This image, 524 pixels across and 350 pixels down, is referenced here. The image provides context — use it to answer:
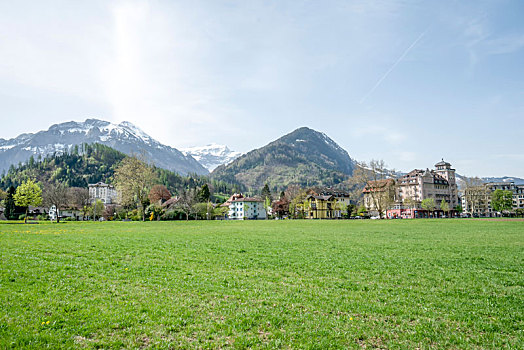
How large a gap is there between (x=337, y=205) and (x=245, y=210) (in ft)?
151

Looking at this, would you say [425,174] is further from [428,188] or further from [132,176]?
[132,176]

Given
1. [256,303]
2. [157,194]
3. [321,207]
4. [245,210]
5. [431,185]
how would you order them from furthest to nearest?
[431,185] < [157,194] < [245,210] < [321,207] < [256,303]

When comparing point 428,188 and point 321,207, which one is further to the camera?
point 428,188

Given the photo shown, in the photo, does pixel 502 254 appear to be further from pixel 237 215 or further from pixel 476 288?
pixel 237 215

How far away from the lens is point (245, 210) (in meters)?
160

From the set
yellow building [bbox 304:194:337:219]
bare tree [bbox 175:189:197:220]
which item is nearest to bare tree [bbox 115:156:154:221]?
bare tree [bbox 175:189:197:220]

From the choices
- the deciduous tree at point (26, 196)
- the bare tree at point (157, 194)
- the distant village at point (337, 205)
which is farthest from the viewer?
the bare tree at point (157, 194)

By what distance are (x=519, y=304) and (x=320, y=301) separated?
6.66m

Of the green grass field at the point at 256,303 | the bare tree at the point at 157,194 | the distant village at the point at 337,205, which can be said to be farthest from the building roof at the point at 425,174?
the green grass field at the point at 256,303

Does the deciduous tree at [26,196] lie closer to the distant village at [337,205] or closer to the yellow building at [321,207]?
the distant village at [337,205]

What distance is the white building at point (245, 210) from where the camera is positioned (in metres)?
162

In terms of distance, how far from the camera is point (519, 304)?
420 inches

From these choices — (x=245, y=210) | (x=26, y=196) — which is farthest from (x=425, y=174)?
(x=26, y=196)

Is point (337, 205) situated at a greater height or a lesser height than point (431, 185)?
lesser
